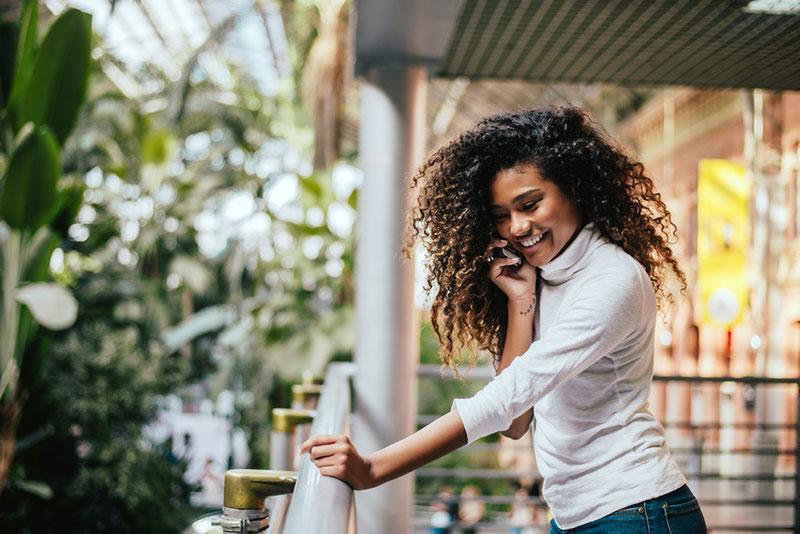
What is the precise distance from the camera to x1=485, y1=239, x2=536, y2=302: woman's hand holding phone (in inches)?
60.2

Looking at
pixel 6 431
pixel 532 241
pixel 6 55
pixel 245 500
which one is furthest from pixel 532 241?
pixel 6 55

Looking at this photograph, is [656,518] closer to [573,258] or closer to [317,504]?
[573,258]

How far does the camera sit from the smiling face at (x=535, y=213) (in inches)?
56.8

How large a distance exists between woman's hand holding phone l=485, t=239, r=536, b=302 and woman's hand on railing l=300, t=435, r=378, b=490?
0.44 metres

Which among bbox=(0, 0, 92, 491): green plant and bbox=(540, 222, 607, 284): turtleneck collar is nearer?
bbox=(540, 222, 607, 284): turtleneck collar

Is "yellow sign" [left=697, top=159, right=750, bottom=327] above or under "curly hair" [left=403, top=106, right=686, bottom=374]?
above

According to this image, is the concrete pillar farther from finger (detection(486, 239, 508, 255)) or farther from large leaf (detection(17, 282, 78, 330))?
finger (detection(486, 239, 508, 255))

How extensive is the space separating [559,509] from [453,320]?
41cm

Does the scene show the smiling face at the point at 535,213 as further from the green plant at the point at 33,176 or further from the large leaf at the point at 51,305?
the large leaf at the point at 51,305

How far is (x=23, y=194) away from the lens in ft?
15.6

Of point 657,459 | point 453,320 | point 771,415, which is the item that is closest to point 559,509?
point 657,459

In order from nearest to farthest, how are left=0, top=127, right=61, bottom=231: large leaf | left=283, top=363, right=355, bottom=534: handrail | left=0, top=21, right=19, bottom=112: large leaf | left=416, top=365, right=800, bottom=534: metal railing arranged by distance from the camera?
1. left=283, top=363, right=355, bottom=534: handrail
2. left=0, top=127, right=61, bottom=231: large leaf
3. left=0, top=21, right=19, bottom=112: large leaf
4. left=416, top=365, right=800, bottom=534: metal railing

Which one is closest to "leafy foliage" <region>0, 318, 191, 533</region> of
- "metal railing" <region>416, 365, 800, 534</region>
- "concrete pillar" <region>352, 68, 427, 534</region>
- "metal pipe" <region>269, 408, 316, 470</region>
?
"metal railing" <region>416, 365, 800, 534</region>

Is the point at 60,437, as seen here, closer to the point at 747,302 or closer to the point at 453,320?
the point at 453,320
